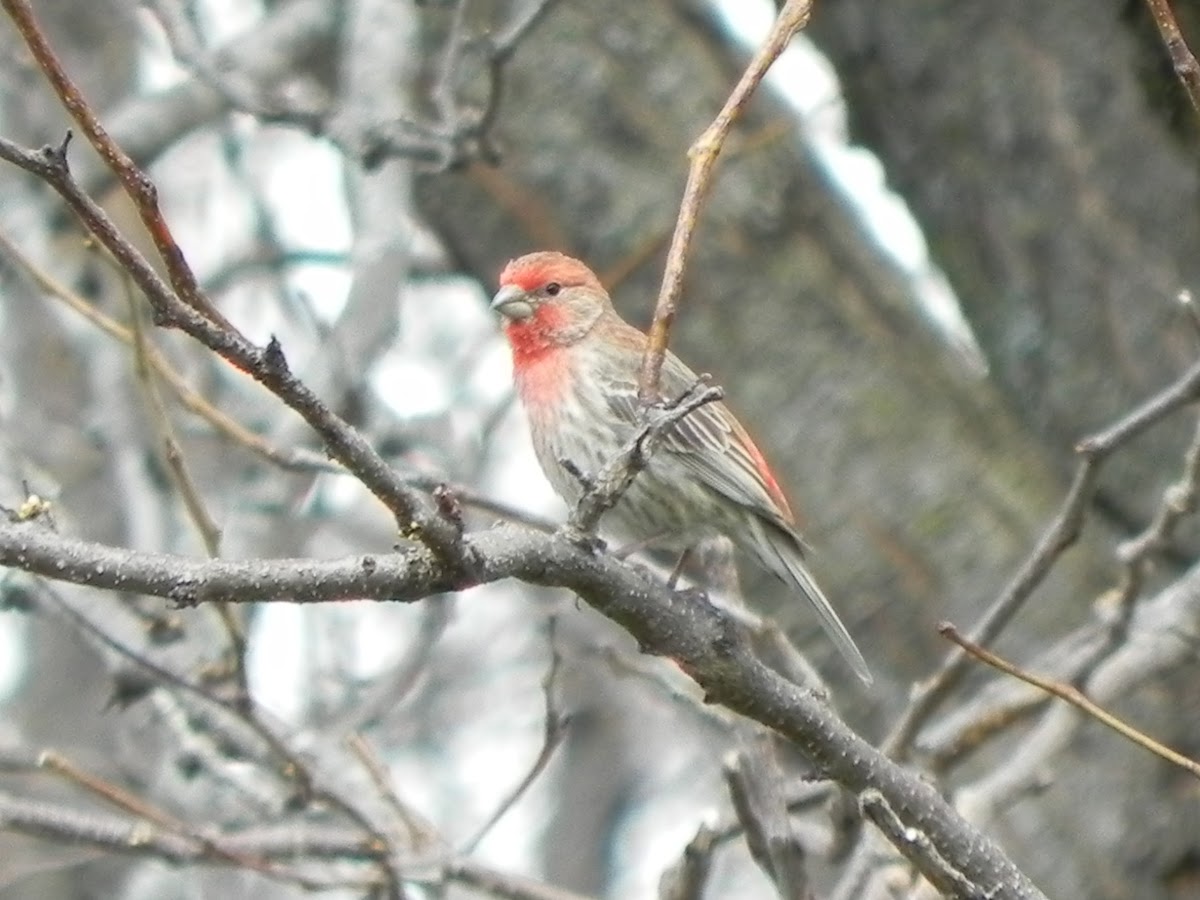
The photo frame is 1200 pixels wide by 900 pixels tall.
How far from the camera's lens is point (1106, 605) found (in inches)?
207

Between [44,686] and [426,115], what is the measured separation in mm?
5184

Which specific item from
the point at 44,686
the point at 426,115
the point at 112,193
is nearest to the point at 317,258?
the point at 426,115

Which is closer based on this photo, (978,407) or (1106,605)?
(1106,605)

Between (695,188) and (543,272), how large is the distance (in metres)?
3.32

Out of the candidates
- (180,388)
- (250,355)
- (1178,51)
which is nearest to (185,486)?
(180,388)

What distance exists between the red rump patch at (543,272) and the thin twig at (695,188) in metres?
3.23

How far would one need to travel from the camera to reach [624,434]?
621cm

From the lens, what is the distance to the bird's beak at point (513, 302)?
6652mm

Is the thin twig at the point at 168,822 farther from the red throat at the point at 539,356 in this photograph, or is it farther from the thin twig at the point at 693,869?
the red throat at the point at 539,356

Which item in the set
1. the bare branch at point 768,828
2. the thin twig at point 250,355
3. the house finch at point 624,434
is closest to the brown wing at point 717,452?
the house finch at point 624,434

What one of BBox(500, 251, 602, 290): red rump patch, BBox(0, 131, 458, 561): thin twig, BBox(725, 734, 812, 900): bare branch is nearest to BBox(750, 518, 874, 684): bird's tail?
BBox(500, 251, 602, 290): red rump patch

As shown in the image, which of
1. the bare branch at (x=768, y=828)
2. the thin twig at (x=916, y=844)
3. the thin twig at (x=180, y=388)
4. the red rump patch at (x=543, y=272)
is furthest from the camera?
the red rump patch at (x=543, y=272)

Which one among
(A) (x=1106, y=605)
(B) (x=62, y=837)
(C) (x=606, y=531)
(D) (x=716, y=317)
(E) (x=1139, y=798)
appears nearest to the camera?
(B) (x=62, y=837)

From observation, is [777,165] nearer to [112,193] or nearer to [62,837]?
[112,193]
